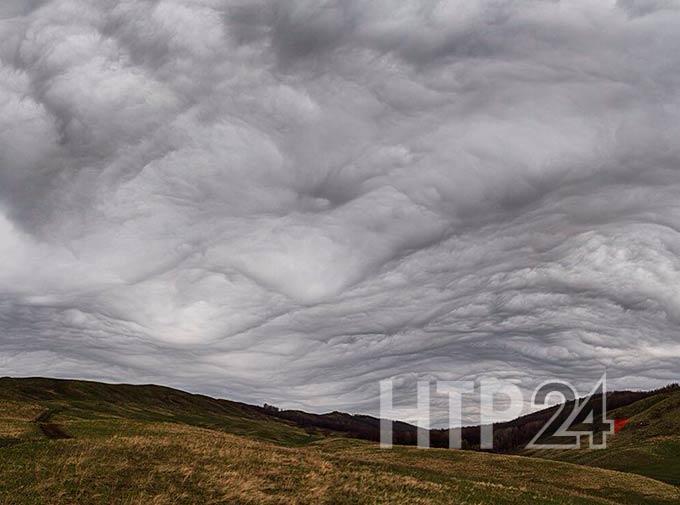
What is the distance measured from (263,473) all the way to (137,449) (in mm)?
7504

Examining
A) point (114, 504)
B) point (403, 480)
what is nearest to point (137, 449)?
point (114, 504)

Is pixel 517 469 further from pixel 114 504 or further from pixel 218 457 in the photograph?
pixel 114 504

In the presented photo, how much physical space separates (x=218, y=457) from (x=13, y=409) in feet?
185

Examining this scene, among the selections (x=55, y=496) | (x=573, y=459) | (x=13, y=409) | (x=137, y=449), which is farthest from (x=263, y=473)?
(x=573, y=459)

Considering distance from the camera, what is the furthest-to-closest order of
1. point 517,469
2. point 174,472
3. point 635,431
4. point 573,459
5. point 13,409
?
point 635,431 → point 573,459 → point 13,409 → point 517,469 → point 174,472

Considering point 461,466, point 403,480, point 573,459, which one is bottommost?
point 573,459


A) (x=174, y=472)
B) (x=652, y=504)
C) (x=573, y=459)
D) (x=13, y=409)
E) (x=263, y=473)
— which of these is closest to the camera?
(x=174, y=472)

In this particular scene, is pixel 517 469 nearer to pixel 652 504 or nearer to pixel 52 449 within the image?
pixel 652 504

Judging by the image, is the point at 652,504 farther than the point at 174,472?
Yes

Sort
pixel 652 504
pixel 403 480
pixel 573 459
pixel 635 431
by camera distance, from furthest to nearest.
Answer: pixel 635 431
pixel 573 459
pixel 652 504
pixel 403 480

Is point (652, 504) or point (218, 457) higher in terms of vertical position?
point (218, 457)

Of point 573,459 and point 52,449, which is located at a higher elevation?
point 52,449

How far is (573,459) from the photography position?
11662 centimetres

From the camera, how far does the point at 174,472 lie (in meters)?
26.8
